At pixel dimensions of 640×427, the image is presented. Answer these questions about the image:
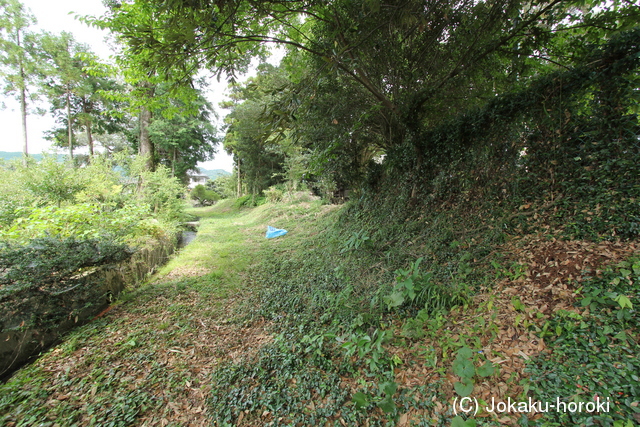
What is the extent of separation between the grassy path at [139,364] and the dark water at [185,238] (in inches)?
154

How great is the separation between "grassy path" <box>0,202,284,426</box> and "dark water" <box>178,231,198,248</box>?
390 centimetres

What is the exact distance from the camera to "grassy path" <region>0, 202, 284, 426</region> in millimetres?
1950

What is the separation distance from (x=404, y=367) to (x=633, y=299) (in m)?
1.72

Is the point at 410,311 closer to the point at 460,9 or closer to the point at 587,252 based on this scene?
the point at 587,252

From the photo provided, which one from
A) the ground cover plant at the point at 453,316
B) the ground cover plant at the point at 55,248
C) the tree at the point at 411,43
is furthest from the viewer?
the tree at the point at 411,43

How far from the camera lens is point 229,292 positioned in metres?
4.18

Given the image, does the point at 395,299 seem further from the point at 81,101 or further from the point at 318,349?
the point at 81,101

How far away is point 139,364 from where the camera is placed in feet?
8.19

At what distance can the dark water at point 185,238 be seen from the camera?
7.98m

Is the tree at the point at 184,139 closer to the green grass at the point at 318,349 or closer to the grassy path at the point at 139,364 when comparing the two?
the grassy path at the point at 139,364

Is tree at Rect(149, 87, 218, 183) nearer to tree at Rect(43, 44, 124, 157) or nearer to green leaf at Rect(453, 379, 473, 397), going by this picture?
tree at Rect(43, 44, 124, 157)

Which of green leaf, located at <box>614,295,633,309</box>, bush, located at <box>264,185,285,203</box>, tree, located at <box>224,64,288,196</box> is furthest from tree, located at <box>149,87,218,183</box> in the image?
green leaf, located at <box>614,295,633,309</box>

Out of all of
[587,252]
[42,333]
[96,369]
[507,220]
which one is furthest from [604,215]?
[42,333]

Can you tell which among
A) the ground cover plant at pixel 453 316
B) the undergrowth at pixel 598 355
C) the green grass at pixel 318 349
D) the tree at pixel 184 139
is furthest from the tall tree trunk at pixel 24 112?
the undergrowth at pixel 598 355
